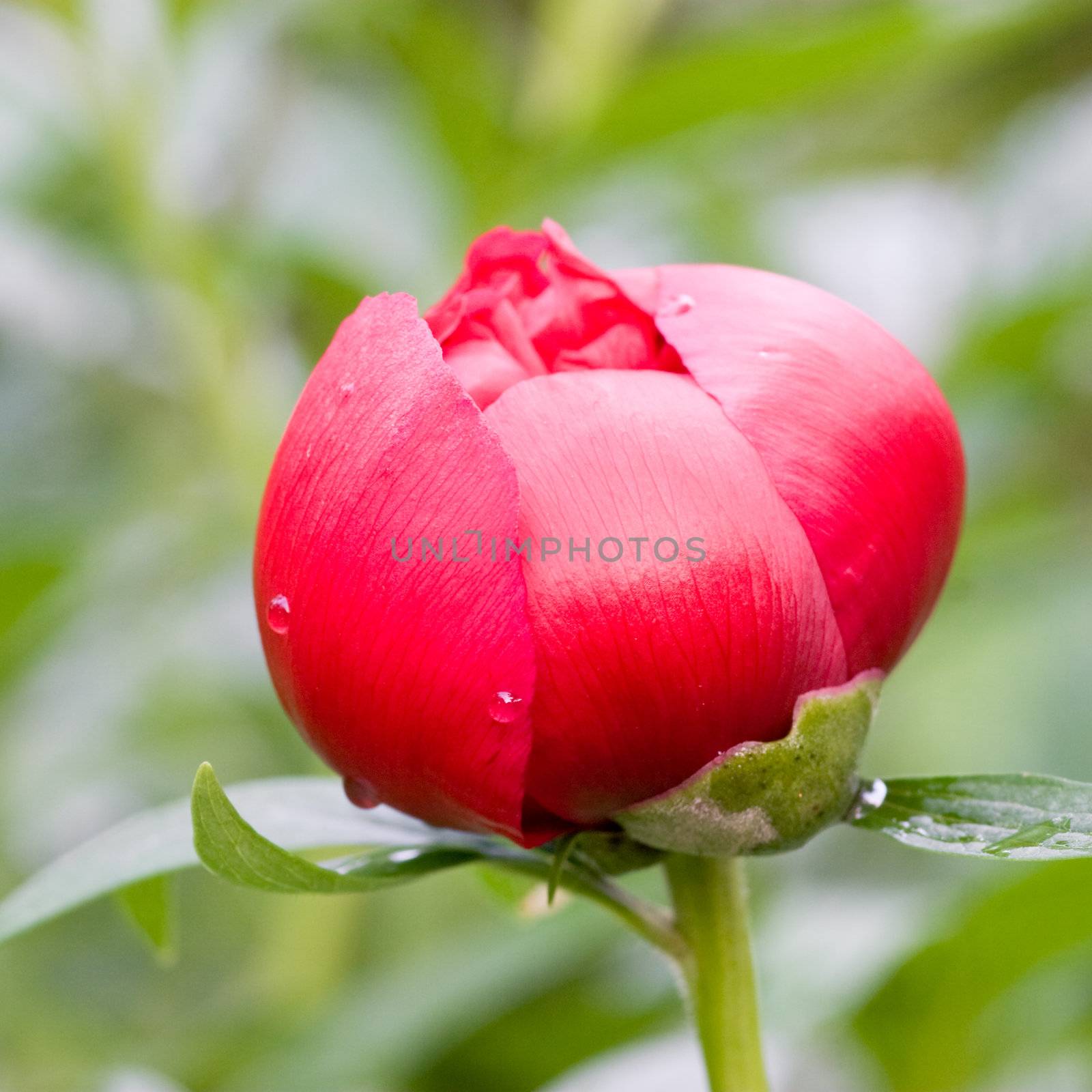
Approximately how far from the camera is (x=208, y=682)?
Answer: 1.27 m

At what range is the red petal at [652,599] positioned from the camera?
1.25 feet

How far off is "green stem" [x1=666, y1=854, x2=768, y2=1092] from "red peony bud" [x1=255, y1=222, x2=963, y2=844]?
47 mm

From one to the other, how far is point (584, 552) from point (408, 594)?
5 centimetres

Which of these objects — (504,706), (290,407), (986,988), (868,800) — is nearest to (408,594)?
(504,706)

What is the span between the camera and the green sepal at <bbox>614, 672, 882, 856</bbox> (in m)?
0.40

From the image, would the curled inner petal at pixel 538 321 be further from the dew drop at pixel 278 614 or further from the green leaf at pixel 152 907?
the green leaf at pixel 152 907

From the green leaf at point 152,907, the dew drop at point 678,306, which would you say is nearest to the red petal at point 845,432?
the dew drop at point 678,306

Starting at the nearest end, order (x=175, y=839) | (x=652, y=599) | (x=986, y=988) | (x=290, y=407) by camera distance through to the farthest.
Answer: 1. (x=652, y=599)
2. (x=175, y=839)
3. (x=986, y=988)
4. (x=290, y=407)

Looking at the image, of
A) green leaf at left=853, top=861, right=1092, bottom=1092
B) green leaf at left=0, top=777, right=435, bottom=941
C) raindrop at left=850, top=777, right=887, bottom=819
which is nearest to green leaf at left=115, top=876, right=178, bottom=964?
green leaf at left=0, top=777, right=435, bottom=941

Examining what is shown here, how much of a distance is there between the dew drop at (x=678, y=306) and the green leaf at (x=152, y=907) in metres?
0.27

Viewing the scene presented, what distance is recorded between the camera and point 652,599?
0.38 m

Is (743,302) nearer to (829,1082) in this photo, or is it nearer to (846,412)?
(846,412)

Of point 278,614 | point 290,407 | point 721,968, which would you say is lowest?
point 721,968

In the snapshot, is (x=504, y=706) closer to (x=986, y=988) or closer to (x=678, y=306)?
(x=678, y=306)
